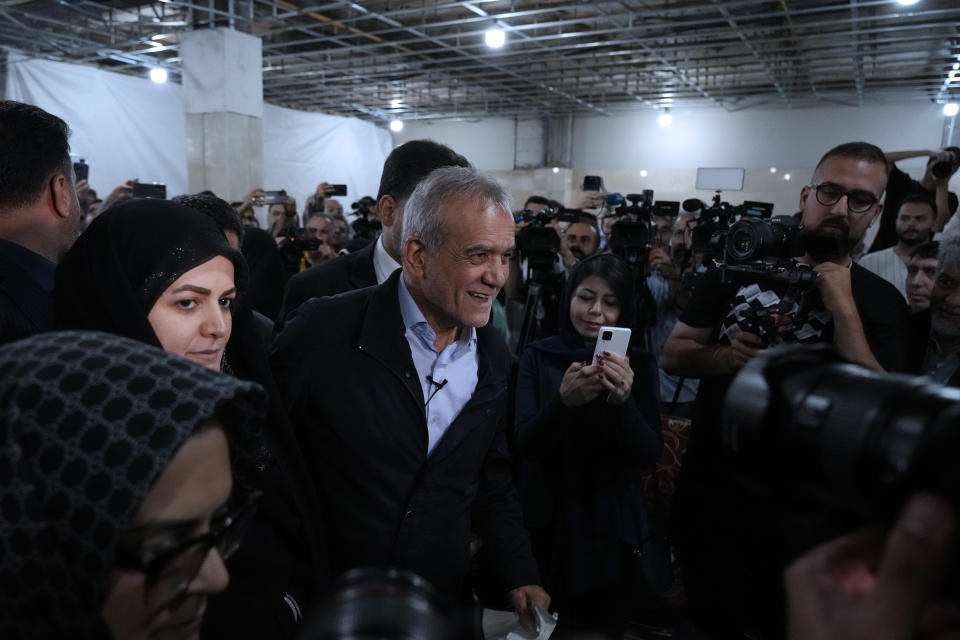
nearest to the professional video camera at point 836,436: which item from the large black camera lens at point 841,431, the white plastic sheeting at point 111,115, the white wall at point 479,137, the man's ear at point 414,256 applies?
the large black camera lens at point 841,431

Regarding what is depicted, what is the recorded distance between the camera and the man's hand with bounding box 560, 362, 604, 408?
201 centimetres

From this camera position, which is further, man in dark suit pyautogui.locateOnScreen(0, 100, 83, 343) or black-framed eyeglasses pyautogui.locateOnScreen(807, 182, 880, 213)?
black-framed eyeglasses pyautogui.locateOnScreen(807, 182, 880, 213)

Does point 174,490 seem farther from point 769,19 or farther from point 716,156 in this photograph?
point 716,156

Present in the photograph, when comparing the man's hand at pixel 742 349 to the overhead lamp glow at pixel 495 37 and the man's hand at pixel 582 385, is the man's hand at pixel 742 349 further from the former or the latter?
the overhead lamp glow at pixel 495 37

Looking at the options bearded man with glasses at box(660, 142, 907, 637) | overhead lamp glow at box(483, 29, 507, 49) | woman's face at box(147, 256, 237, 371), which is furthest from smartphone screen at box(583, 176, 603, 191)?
woman's face at box(147, 256, 237, 371)

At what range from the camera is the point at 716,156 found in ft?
42.5

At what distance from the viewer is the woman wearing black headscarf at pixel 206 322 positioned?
49.5 inches

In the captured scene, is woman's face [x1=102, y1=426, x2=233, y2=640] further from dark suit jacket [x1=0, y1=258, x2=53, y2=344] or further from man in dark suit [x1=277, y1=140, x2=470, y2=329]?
man in dark suit [x1=277, y1=140, x2=470, y2=329]

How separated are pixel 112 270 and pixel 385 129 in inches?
631

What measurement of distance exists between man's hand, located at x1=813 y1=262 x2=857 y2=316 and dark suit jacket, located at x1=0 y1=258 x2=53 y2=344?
2000 millimetres

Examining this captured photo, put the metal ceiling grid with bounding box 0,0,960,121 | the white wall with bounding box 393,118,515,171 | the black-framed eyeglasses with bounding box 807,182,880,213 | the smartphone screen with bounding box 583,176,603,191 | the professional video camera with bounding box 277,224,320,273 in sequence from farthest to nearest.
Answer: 1. the white wall with bounding box 393,118,515,171
2. the metal ceiling grid with bounding box 0,0,960,121
3. the smartphone screen with bounding box 583,176,603,191
4. the professional video camera with bounding box 277,224,320,273
5. the black-framed eyeglasses with bounding box 807,182,880,213

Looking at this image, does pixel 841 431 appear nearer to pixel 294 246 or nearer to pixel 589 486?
pixel 589 486

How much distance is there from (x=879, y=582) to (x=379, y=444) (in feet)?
3.88

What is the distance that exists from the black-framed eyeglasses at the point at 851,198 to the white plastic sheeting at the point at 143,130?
10.8m
